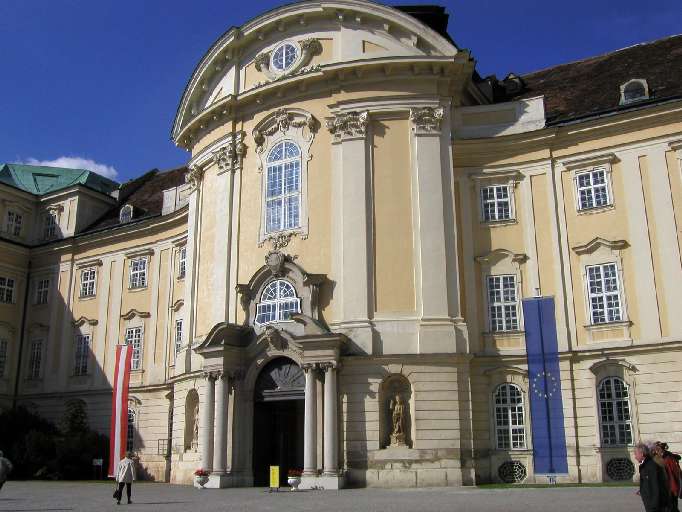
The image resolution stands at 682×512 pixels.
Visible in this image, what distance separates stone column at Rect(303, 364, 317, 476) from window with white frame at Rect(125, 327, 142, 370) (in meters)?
14.6

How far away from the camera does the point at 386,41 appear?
2817cm

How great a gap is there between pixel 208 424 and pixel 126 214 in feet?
55.9

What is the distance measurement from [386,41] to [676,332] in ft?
46.3

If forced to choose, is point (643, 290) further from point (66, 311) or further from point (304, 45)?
point (66, 311)

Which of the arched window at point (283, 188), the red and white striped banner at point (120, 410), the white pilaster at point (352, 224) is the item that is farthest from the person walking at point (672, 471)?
the red and white striped banner at point (120, 410)

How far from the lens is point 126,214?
1582 inches

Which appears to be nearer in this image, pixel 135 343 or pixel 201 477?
pixel 201 477

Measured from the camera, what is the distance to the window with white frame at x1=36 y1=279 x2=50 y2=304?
41.2 m

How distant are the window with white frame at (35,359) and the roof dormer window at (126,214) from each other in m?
7.71

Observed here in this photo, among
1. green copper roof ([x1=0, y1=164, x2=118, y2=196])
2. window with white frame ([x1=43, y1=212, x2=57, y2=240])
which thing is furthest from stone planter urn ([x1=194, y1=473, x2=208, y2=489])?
green copper roof ([x1=0, y1=164, x2=118, y2=196])

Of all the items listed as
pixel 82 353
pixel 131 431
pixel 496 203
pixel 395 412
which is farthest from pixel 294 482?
pixel 82 353

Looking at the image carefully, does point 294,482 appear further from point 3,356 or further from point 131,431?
point 3,356

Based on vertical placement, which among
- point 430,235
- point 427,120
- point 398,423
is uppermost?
point 427,120

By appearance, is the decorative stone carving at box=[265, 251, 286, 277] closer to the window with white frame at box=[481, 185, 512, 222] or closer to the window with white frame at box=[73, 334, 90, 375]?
the window with white frame at box=[481, 185, 512, 222]
